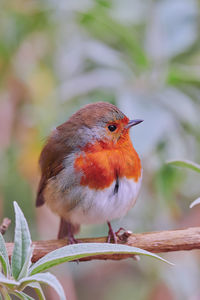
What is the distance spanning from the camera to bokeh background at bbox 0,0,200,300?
3008 mm

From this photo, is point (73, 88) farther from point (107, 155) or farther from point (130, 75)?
point (107, 155)

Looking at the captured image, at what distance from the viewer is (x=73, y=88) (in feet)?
10.0

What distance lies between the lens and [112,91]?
10.3ft

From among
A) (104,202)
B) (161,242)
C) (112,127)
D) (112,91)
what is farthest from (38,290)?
(112,91)

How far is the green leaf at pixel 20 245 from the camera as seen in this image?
1.47 meters

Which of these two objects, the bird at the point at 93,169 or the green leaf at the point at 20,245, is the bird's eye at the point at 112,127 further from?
the green leaf at the point at 20,245

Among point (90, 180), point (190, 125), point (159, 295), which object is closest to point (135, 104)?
point (190, 125)

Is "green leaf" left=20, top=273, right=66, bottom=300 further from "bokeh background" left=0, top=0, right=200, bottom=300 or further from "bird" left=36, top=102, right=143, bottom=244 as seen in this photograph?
"bokeh background" left=0, top=0, right=200, bottom=300

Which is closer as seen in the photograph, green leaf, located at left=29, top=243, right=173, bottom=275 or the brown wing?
green leaf, located at left=29, top=243, right=173, bottom=275

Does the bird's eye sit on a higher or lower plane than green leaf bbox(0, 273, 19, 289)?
higher

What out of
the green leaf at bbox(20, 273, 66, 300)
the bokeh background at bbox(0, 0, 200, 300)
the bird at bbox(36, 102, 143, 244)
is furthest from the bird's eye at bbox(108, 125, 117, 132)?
the green leaf at bbox(20, 273, 66, 300)

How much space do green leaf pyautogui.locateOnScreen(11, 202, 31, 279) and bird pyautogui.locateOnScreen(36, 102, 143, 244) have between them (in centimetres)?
83

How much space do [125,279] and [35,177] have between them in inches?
49.4

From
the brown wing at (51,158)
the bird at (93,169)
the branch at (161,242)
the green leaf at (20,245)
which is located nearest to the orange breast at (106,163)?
the bird at (93,169)
